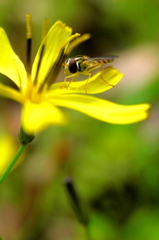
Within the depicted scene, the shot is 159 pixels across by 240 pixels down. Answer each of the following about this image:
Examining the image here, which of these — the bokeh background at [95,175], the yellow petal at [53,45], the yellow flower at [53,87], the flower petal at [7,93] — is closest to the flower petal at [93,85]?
the yellow flower at [53,87]

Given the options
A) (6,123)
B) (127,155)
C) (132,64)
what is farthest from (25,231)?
(132,64)

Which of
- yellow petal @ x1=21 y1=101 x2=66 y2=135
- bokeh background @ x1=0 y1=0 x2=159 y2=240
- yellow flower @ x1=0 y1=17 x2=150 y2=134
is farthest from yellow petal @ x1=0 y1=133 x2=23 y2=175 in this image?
yellow petal @ x1=21 y1=101 x2=66 y2=135

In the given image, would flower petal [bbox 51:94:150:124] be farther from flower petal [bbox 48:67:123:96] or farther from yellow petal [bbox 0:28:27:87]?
yellow petal [bbox 0:28:27:87]

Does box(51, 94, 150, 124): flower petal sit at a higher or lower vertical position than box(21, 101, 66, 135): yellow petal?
lower

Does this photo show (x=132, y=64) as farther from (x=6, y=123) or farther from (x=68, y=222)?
(x=68, y=222)

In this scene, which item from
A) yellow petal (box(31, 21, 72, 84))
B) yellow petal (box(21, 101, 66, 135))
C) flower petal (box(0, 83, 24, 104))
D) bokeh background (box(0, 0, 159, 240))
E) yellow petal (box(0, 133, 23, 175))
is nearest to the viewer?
yellow petal (box(21, 101, 66, 135))

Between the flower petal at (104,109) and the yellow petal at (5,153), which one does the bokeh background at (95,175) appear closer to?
the yellow petal at (5,153)
